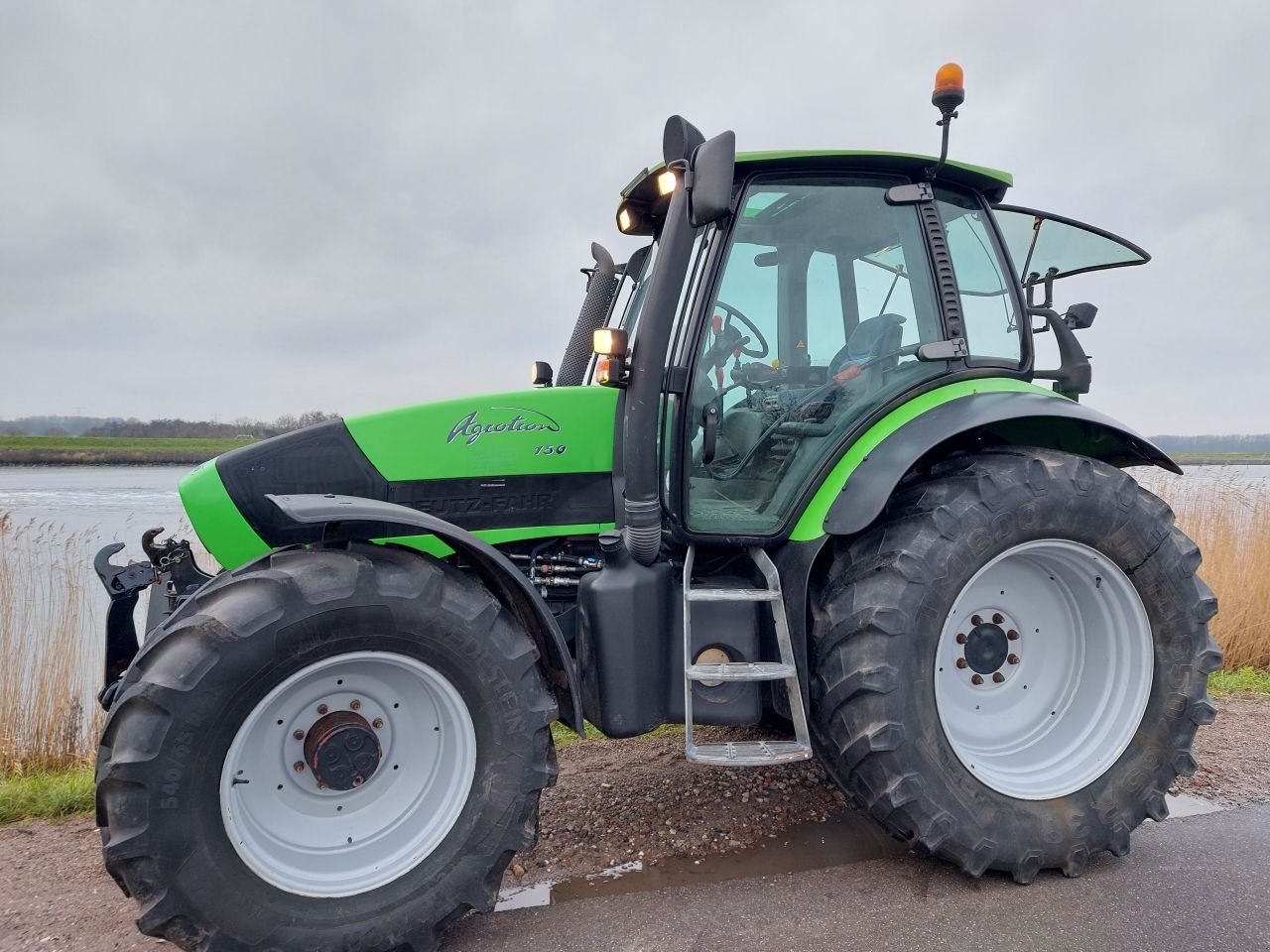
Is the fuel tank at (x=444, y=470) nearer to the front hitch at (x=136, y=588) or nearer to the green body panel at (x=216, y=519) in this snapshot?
the green body panel at (x=216, y=519)

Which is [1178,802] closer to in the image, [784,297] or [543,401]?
[784,297]

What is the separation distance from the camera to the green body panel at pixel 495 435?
2.64 m

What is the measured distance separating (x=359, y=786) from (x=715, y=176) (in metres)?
2.12

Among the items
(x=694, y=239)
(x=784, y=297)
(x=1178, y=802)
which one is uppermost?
(x=694, y=239)

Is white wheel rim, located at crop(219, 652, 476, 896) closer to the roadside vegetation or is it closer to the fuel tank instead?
the fuel tank

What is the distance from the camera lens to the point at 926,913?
2312 mm

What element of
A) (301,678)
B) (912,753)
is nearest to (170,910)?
(301,678)

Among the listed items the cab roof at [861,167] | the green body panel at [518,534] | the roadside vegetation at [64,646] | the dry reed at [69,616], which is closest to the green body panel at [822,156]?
the cab roof at [861,167]

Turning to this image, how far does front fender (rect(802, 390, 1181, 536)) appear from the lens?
250cm

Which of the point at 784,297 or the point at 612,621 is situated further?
the point at 784,297

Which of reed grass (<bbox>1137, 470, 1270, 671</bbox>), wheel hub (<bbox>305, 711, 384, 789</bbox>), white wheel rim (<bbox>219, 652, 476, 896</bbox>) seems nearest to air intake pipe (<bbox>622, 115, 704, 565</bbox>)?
white wheel rim (<bbox>219, 652, 476, 896</bbox>)

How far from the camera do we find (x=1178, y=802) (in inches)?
123

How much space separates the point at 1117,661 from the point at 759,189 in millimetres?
2146

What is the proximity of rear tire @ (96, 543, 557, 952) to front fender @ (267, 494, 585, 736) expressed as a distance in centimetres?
9
